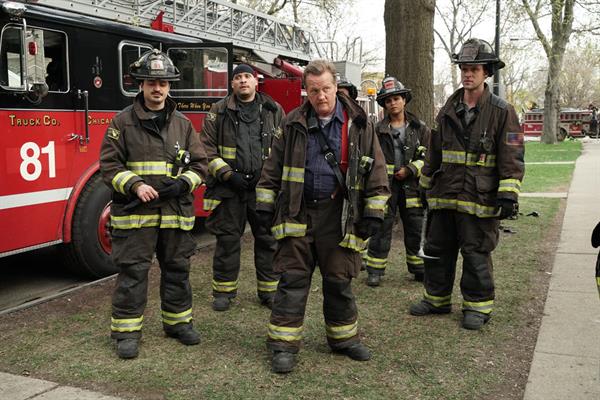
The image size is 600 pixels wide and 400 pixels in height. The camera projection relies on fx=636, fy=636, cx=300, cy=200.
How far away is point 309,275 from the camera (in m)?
3.88

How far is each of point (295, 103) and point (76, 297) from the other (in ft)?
13.8

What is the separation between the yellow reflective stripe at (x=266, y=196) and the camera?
12.8 ft

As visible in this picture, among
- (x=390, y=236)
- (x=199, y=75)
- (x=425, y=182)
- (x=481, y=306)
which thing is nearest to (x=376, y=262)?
(x=390, y=236)

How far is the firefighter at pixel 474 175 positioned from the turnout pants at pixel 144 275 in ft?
6.11

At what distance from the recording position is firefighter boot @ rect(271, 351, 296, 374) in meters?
3.67

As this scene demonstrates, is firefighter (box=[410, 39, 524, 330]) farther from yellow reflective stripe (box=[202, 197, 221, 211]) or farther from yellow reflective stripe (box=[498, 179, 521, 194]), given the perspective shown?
yellow reflective stripe (box=[202, 197, 221, 211])

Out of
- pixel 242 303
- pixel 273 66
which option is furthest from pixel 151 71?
pixel 273 66

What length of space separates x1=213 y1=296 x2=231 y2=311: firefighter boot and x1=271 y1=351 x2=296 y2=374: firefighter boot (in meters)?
1.23

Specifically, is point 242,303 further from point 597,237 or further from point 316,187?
point 597,237

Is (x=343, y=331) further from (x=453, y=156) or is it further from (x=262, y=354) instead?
(x=453, y=156)

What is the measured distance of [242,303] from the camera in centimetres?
511

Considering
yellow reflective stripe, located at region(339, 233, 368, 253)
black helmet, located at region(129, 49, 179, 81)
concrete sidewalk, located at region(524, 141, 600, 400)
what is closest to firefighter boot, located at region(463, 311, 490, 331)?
concrete sidewalk, located at region(524, 141, 600, 400)

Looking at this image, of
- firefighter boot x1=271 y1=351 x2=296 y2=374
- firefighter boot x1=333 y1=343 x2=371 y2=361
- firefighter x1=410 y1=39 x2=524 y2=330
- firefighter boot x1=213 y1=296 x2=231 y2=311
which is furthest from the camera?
firefighter boot x1=213 y1=296 x2=231 y2=311

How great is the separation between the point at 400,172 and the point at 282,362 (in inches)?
96.2
